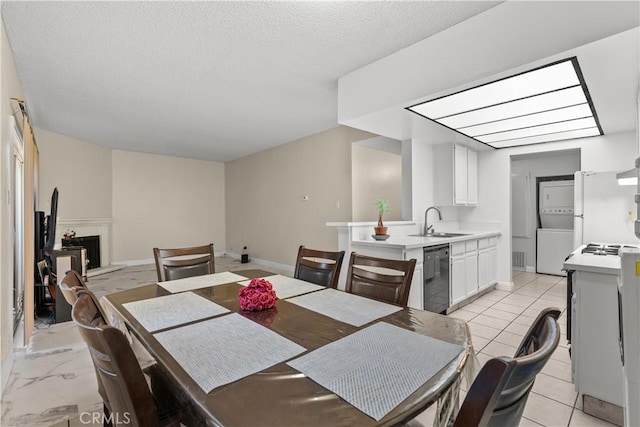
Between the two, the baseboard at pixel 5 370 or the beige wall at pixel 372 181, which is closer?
the baseboard at pixel 5 370

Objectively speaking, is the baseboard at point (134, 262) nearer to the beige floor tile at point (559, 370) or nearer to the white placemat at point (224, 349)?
the white placemat at point (224, 349)

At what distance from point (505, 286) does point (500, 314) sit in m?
1.23

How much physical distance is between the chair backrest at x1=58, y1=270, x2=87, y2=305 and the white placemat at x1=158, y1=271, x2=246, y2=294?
446 mm

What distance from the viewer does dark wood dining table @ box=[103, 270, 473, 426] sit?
26.4 inches

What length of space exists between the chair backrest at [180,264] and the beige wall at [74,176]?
170 inches

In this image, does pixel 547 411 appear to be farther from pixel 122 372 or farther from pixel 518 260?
pixel 518 260

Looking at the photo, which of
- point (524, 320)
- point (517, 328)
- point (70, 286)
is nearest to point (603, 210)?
point (524, 320)

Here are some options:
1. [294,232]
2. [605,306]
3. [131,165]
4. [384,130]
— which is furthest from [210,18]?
[131,165]

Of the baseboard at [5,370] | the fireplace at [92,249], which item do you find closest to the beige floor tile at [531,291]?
the baseboard at [5,370]

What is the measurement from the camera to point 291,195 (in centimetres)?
607

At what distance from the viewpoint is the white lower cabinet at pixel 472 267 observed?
138 inches

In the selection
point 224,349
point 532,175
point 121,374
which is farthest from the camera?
point 532,175

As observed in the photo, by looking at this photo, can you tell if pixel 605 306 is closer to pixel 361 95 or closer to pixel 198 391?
pixel 198 391

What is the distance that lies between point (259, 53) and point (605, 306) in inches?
121
